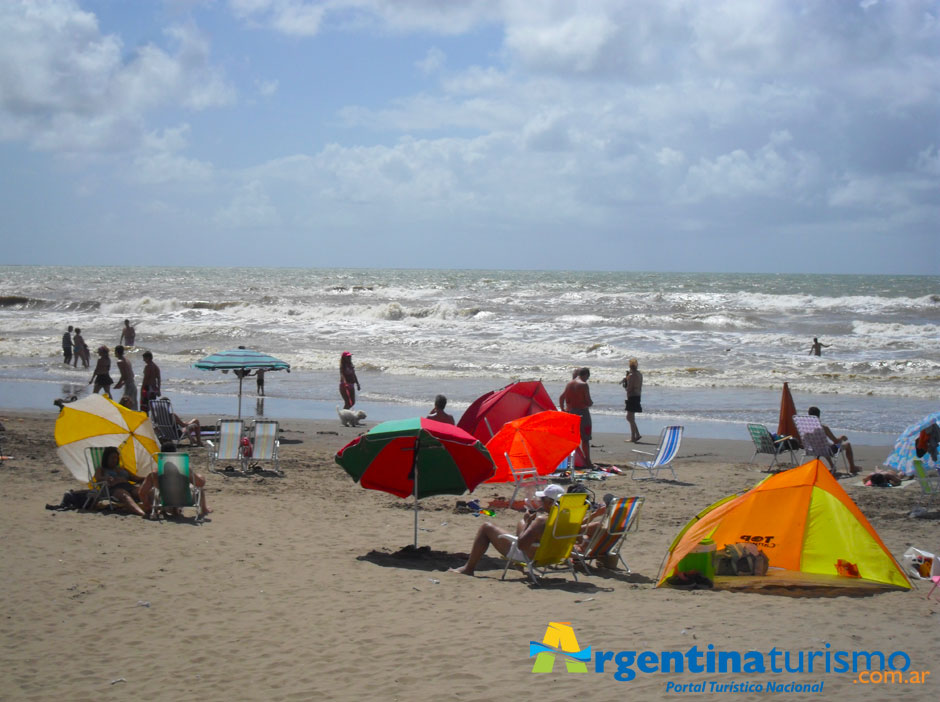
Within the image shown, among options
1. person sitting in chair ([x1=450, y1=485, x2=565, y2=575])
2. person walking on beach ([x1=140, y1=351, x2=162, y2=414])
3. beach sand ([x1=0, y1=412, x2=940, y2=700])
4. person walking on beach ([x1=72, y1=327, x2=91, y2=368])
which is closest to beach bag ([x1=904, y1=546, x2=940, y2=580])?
beach sand ([x1=0, y1=412, x2=940, y2=700])

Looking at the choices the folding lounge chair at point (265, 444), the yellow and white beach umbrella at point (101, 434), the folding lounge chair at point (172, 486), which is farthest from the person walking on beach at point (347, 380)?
the folding lounge chair at point (172, 486)

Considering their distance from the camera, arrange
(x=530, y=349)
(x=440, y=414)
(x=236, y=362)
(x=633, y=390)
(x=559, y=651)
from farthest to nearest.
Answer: (x=530, y=349), (x=633, y=390), (x=236, y=362), (x=440, y=414), (x=559, y=651)

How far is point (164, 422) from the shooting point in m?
12.4

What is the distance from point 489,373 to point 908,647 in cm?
2055

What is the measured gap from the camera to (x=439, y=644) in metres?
5.26

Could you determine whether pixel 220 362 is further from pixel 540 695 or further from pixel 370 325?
pixel 370 325

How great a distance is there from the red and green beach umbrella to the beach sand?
0.64 metres

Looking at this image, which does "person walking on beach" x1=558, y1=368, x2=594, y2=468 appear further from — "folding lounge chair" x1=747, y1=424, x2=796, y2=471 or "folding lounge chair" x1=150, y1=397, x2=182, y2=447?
"folding lounge chair" x1=150, y1=397, x2=182, y2=447

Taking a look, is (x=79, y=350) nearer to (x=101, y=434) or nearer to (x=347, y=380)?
(x=347, y=380)

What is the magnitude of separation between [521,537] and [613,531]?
0.83 m

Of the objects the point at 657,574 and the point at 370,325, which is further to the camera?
the point at 370,325

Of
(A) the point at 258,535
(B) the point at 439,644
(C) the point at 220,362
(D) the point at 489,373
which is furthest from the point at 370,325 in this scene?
(B) the point at 439,644

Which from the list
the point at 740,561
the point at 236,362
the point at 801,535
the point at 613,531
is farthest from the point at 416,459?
the point at 236,362

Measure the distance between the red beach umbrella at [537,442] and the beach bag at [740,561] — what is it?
3223 mm
